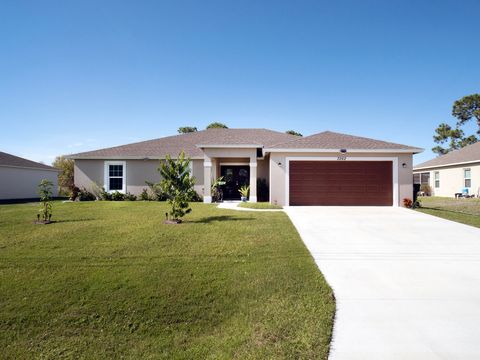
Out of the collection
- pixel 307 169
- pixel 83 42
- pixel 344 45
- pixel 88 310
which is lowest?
pixel 88 310

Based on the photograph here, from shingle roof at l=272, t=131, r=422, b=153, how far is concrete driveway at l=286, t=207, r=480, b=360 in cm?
704

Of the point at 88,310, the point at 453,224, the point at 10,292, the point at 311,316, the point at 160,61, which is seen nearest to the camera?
the point at 311,316

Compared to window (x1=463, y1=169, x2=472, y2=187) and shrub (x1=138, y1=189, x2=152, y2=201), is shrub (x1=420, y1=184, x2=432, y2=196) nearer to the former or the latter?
window (x1=463, y1=169, x2=472, y2=187)

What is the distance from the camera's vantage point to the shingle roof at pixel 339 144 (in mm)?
15039

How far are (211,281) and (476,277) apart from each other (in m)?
4.86

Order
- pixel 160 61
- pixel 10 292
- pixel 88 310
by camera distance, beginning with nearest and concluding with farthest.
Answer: pixel 88 310
pixel 10 292
pixel 160 61

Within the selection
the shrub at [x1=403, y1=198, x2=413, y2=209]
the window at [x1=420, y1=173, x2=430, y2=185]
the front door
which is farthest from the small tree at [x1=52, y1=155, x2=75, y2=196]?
the window at [x1=420, y1=173, x2=430, y2=185]

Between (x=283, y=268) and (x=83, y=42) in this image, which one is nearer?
(x=283, y=268)

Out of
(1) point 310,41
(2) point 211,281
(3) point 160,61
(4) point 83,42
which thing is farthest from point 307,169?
(4) point 83,42

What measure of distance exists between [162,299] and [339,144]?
1376cm

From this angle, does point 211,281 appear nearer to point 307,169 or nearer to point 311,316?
point 311,316

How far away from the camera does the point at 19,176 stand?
23547 millimetres

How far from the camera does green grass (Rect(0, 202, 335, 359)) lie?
3.34 meters

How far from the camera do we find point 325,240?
7457mm
